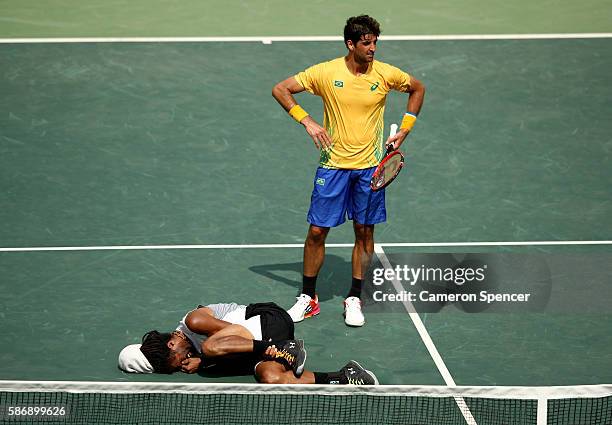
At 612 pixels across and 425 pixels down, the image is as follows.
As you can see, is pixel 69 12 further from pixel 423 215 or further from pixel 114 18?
pixel 423 215

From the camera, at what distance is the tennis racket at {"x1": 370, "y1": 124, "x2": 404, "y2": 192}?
10430 mm

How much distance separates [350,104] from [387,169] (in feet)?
2.31

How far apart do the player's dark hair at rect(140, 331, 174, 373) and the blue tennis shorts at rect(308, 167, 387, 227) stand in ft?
6.24

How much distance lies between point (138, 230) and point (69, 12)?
264 inches

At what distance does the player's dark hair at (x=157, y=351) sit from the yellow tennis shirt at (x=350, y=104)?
2293 mm

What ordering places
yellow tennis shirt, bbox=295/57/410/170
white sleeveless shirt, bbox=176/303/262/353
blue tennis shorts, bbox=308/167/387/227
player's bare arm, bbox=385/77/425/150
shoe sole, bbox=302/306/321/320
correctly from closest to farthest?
white sleeveless shirt, bbox=176/303/262/353, yellow tennis shirt, bbox=295/57/410/170, blue tennis shorts, bbox=308/167/387/227, player's bare arm, bbox=385/77/425/150, shoe sole, bbox=302/306/321/320

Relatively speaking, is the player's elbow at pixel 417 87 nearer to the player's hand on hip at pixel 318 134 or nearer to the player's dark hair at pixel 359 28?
the player's dark hair at pixel 359 28

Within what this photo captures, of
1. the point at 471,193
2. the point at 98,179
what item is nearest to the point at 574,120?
the point at 471,193

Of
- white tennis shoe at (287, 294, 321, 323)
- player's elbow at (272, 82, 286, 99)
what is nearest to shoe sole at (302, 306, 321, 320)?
white tennis shoe at (287, 294, 321, 323)

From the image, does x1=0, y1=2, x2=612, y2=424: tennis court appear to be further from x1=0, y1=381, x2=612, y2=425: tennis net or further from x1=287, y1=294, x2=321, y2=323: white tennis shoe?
x1=0, y1=381, x2=612, y2=425: tennis net

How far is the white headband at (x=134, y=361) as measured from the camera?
31.9 ft

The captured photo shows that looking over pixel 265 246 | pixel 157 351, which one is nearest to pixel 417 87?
pixel 265 246

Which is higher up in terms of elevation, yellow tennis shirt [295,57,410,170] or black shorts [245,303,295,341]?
yellow tennis shirt [295,57,410,170]

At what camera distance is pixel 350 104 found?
1043cm
